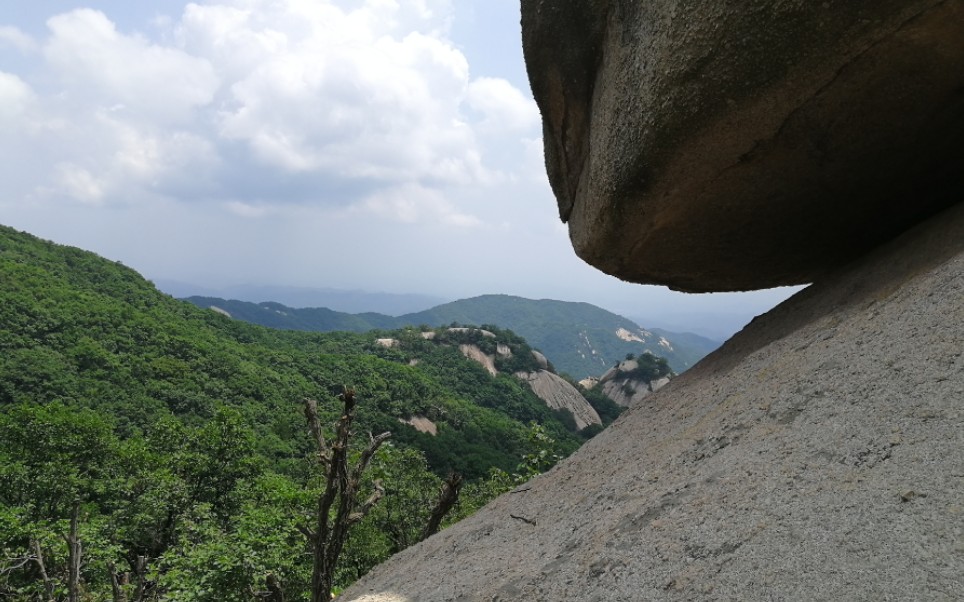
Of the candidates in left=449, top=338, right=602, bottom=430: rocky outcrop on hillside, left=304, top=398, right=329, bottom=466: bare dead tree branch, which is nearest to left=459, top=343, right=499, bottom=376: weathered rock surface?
left=449, top=338, right=602, bottom=430: rocky outcrop on hillside

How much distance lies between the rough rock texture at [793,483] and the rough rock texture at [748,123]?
0.49 m

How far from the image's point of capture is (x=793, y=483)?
6.90ft

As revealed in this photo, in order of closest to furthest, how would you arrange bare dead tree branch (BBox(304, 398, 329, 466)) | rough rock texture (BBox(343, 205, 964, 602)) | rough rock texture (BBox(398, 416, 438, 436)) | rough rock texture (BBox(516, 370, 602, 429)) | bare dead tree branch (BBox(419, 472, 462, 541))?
rough rock texture (BBox(343, 205, 964, 602)), bare dead tree branch (BBox(304, 398, 329, 466)), bare dead tree branch (BBox(419, 472, 462, 541)), rough rock texture (BBox(398, 416, 438, 436)), rough rock texture (BBox(516, 370, 602, 429))

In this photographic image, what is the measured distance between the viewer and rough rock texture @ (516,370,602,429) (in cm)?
7338

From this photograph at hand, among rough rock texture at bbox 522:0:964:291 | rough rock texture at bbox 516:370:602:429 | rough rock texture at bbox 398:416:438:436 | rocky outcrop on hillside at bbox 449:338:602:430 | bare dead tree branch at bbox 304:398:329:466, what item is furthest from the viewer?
rocky outcrop on hillside at bbox 449:338:602:430

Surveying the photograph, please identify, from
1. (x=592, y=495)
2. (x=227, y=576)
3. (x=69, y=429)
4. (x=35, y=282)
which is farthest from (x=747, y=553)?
(x=35, y=282)

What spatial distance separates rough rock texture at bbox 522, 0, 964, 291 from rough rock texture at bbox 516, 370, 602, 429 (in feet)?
223

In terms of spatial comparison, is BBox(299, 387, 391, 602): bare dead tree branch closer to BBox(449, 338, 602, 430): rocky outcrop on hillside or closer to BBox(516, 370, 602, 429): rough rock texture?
BBox(449, 338, 602, 430): rocky outcrop on hillside

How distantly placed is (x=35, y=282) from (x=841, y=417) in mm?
52610

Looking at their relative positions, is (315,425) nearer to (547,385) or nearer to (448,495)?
(448,495)

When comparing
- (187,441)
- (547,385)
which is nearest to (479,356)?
(547,385)

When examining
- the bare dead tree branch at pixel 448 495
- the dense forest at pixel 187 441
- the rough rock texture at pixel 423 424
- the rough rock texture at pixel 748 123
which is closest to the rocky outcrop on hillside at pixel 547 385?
the dense forest at pixel 187 441

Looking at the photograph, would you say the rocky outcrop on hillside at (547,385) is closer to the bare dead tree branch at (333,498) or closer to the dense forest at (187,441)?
the dense forest at (187,441)

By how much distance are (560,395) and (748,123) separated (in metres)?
77.1
